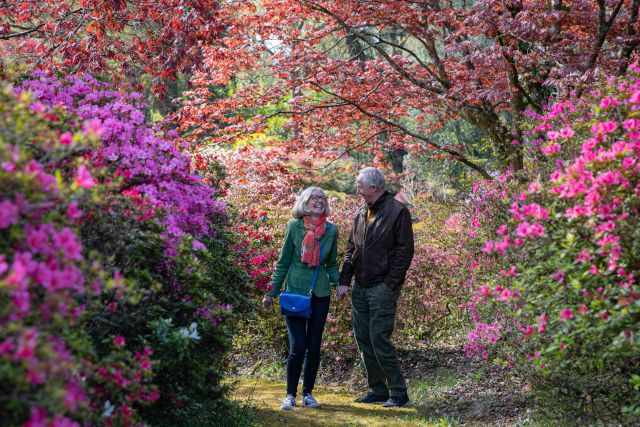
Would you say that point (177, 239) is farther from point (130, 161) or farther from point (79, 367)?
point (79, 367)

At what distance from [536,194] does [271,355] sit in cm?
473

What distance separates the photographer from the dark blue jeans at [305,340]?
5250 millimetres

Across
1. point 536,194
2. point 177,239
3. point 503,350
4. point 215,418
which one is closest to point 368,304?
point 503,350

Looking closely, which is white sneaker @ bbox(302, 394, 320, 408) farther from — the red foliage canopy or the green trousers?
the red foliage canopy

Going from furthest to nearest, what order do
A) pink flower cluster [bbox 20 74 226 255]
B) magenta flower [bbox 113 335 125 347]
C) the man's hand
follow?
the man's hand → pink flower cluster [bbox 20 74 226 255] → magenta flower [bbox 113 335 125 347]

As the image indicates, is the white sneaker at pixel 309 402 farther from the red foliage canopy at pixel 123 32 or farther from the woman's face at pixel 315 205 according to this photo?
the red foliage canopy at pixel 123 32

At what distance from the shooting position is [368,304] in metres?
5.55

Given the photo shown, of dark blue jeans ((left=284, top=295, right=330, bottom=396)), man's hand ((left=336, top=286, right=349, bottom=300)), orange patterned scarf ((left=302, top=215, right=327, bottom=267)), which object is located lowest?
dark blue jeans ((left=284, top=295, right=330, bottom=396))

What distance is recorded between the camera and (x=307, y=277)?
5266 millimetres

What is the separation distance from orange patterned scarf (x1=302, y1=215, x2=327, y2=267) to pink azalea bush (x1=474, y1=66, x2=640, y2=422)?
5.77ft

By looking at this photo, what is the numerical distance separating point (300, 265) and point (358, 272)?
21.9 inches

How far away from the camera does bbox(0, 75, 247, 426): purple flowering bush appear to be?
191cm

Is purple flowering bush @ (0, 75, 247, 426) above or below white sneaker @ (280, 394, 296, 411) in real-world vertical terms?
above

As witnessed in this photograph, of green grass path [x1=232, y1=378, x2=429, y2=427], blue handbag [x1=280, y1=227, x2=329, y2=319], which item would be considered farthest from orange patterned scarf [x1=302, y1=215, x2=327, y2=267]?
green grass path [x1=232, y1=378, x2=429, y2=427]
